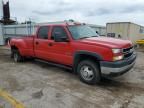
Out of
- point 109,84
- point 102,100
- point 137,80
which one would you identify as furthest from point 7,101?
point 137,80

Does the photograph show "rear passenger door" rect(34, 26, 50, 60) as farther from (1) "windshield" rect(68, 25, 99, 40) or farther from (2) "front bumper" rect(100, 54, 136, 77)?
(2) "front bumper" rect(100, 54, 136, 77)

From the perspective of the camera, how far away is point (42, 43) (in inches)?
268

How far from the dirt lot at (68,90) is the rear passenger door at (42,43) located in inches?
29.5

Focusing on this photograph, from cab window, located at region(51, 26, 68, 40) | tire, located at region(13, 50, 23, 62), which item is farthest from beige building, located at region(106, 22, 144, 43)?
cab window, located at region(51, 26, 68, 40)

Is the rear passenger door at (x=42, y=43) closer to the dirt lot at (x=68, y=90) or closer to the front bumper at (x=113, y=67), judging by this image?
the dirt lot at (x=68, y=90)

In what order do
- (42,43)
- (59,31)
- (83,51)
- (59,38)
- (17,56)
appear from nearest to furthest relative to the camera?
(83,51) < (59,38) < (59,31) < (42,43) < (17,56)

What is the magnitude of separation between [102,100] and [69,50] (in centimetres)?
214

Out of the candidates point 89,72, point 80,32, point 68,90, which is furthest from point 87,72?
point 80,32

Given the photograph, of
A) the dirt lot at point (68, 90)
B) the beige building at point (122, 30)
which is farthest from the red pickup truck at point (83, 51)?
the beige building at point (122, 30)

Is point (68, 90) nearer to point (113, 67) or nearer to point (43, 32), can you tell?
point (113, 67)

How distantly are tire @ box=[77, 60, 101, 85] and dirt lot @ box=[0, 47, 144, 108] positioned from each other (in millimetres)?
183

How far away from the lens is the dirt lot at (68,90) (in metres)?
4.03

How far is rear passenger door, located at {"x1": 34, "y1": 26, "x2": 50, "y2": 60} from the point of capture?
21.9 ft

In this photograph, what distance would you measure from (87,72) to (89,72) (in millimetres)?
73
